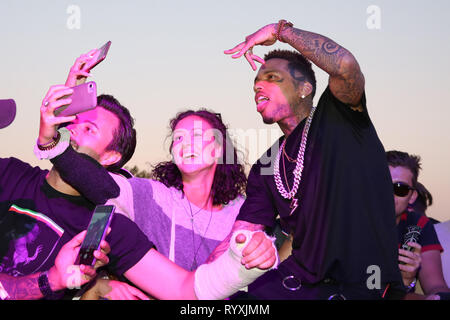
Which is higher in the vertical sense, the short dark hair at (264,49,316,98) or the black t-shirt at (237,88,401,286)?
the short dark hair at (264,49,316,98)

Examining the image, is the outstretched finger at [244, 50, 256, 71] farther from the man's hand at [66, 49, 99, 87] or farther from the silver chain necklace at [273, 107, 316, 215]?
the man's hand at [66, 49, 99, 87]

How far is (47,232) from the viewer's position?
12.2ft

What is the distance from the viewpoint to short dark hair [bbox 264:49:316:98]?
5.63 meters

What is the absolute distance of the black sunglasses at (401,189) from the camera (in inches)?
224

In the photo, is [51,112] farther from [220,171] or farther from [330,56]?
[220,171]

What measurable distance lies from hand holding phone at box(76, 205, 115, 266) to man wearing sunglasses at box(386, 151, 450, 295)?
3507 millimetres

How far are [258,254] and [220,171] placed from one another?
3.37 m

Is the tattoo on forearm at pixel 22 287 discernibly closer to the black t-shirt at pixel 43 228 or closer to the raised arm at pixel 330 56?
the black t-shirt at pixel 43 228

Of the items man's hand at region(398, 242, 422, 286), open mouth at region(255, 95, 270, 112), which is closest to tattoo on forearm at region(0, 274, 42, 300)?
open mouth at region(255, 95, 270, 112)

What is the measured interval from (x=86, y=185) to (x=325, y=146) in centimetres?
196

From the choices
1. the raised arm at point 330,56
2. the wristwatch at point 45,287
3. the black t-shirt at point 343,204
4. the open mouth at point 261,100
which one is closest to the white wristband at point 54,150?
the wristwatch at point 45,287

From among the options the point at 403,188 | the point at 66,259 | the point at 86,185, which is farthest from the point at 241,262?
the point at 403,188

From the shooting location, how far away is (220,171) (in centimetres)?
618
